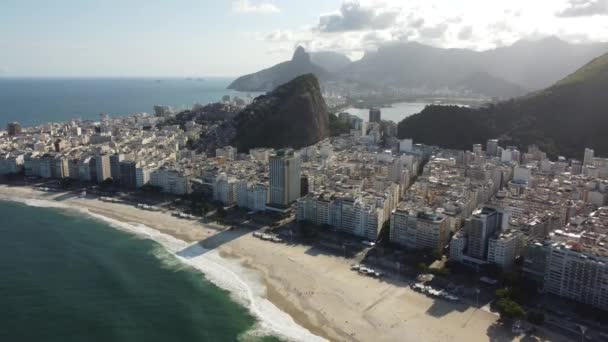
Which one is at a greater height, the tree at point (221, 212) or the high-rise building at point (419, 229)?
the high-rise building at point (419, 229)

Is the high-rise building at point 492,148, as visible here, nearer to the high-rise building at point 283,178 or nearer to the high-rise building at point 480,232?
the high-rise building at point 283,178

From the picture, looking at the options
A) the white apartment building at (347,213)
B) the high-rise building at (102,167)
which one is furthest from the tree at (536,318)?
the high-rise building at (102,167)

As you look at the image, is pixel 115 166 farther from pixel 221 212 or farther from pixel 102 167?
pixel 221 212

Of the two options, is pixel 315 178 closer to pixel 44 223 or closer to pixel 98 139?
pixel 44 223

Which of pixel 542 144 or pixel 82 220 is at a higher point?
pixel 542 144

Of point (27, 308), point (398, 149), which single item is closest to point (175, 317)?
point (27, 308)
